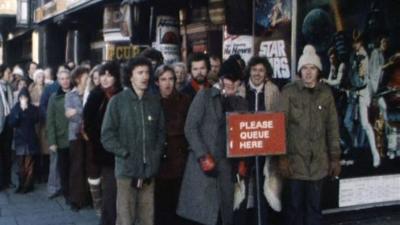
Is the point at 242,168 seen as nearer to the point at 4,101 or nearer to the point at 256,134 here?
the point at 256,134

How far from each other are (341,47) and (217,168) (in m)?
2.21

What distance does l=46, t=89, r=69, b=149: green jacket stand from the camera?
8438 mm

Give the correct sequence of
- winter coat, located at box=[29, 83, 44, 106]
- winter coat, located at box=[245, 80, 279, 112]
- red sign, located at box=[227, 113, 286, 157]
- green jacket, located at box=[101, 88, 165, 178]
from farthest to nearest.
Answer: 1. winter coat, located at box=[29, 83, 44, 106]
2. winter coat, located at box=[245, 80, 279, 112]
3. green jacket, located at box=[101, 88, 165, 178]
4. red sign, located at box=[227, 113, 286, 157]

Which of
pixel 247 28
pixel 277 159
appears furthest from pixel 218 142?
pixel 247 28

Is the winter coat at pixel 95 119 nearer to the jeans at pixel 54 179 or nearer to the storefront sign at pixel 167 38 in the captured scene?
the jeans at pixel 54 179

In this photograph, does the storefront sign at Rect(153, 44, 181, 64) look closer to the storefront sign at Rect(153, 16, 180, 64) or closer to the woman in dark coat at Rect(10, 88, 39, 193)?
the storefront sign at Rect(153, 16, 180, 64)

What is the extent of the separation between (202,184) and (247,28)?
7.38 feet

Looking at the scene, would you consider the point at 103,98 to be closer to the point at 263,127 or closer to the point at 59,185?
the point at 263,127

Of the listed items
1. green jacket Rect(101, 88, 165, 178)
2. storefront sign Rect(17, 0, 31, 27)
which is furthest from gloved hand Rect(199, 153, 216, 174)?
storefront sign Rect(17, 0, 31, 27)

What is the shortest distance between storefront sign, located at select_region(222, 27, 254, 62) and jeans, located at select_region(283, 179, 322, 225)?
6.08 feet

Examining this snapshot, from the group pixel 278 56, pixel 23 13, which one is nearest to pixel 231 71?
pixel 278 56

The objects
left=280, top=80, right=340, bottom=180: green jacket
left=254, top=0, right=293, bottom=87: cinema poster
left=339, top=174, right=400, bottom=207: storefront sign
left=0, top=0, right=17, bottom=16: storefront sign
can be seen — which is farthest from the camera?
left=0, top=0, right=17, bottom=16: storefront sign

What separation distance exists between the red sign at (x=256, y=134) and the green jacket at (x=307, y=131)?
322mm

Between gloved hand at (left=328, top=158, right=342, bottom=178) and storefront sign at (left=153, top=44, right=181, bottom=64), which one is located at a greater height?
storefront sign at (left=153, top=44, right=181, bottom=64)
